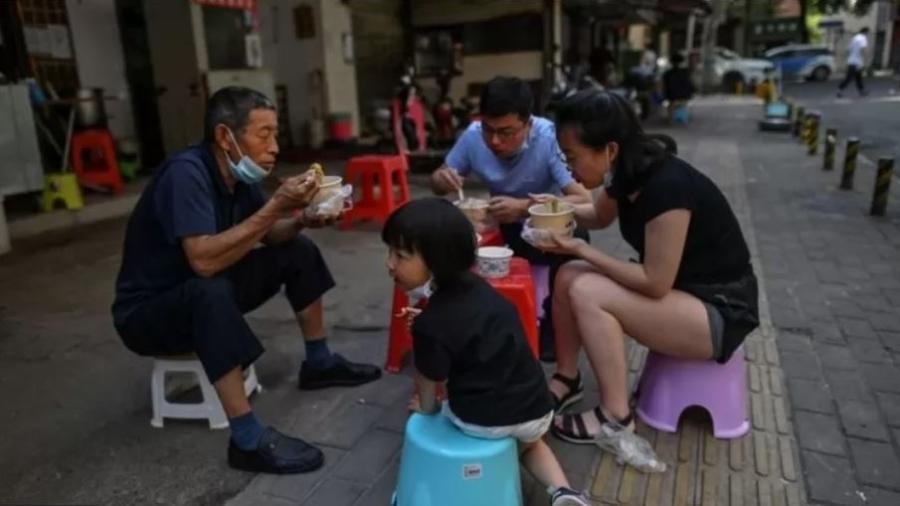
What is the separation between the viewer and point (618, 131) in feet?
7.12

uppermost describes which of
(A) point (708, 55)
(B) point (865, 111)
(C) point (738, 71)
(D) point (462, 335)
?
(A) point (708, 55)

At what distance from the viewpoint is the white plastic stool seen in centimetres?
257

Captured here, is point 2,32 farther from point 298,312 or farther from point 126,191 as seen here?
point 298,312

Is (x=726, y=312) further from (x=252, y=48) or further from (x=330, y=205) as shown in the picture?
(x=252, y=48)

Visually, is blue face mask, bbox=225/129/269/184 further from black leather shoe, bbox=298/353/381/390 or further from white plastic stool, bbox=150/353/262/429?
black leather shoe, bbox=298/353/381/390

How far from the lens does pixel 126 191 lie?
23.1 feet

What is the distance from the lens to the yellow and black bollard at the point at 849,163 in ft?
22.5

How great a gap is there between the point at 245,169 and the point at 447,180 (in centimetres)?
103

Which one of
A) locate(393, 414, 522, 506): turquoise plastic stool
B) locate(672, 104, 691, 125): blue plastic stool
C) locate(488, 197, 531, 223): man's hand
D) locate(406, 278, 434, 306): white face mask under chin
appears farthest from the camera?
locate(672, 104, 691, 125): blue plastic stool

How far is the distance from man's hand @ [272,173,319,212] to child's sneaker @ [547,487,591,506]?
Result: 1.24m

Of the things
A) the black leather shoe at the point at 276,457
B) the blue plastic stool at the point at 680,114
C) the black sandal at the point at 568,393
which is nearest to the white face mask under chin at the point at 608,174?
the black sandal at the point at 568,393

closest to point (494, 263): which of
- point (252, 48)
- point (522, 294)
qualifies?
point (522, 294)

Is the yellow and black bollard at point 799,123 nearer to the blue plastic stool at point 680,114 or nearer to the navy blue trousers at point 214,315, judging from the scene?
the blue plastic stool at point 680,114

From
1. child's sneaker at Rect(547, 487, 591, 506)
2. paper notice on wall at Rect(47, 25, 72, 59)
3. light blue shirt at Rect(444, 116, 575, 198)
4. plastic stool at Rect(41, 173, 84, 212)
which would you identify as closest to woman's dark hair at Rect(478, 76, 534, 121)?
light blue shirt at Rect(444, 116, 575, 198)
